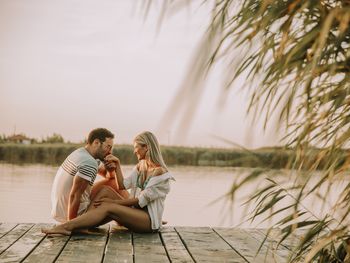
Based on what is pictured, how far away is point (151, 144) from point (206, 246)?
948 millimetres

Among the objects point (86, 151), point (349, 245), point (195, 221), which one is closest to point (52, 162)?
point (195, 221)

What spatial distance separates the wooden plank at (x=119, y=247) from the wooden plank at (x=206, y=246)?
1.39ft

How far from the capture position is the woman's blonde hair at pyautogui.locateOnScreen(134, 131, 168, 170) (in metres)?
Answer: 4.78

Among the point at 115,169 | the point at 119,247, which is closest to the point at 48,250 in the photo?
the point at 119,247

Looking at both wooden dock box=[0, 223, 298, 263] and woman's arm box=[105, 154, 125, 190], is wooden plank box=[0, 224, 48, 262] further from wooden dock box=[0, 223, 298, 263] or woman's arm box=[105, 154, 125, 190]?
woman's arm box=[105, 154, 125, 190]

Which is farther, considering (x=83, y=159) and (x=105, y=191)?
(x=105, y=191)

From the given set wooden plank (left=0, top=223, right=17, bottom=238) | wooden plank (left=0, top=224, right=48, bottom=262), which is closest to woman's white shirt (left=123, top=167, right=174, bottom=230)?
wooden plank (left=0, top=224, right=48, bottom=262)

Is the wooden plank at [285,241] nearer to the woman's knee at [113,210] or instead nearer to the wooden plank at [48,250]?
the woman's knee at [113,210]

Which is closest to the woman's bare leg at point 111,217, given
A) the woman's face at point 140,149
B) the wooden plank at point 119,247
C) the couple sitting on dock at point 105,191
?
the couple sitting on dock at point 105,191

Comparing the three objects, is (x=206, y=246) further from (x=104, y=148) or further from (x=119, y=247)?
(x=104, y=148)

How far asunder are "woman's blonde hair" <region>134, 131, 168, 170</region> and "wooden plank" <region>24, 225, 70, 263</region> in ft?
3.01

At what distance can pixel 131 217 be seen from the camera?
4.71 m

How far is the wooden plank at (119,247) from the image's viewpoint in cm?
375

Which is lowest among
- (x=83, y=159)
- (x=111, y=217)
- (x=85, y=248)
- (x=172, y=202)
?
(x=172, y=202)
